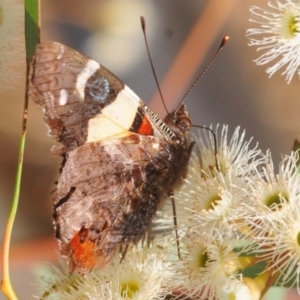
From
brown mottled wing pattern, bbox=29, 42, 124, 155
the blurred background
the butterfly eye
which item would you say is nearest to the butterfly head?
the butterfly eye

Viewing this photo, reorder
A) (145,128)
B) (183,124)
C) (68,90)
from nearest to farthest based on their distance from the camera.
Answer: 1. (68,90)
2. (145,128)
3. (183,124)

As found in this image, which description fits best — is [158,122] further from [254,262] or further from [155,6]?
[155,6]

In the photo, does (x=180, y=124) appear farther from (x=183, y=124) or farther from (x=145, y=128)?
(x=145, y=128)

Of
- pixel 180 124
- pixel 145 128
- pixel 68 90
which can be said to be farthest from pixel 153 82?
pixel 68 90

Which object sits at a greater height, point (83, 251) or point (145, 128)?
point (145, 128)

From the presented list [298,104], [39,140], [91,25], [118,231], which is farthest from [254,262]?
[91,25]

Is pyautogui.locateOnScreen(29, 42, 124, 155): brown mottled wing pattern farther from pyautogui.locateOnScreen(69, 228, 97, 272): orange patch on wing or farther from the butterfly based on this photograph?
pyautogui.locateOnScreen(69, 228, 97, 272): orange patch on wing
